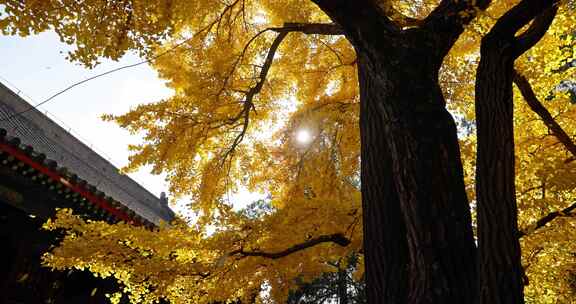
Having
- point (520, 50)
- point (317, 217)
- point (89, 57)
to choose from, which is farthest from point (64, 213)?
point (520, 50)

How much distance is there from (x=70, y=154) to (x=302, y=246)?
8.98 metres

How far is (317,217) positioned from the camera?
4188 mm

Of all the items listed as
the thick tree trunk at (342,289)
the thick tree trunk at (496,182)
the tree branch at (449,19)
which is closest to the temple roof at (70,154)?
the tree branch at (449,19)

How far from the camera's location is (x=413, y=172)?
2496 millimetres

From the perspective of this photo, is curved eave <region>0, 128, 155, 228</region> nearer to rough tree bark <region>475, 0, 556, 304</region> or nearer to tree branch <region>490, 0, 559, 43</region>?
rough tree bark <region>475, 0, 556, 304</region>

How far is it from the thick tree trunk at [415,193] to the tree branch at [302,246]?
0.87 m

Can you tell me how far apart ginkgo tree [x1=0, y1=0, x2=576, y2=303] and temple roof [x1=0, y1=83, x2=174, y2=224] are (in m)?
2.32

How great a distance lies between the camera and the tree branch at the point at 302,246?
12.1 ft

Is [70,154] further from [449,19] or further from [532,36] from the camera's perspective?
[532,36]

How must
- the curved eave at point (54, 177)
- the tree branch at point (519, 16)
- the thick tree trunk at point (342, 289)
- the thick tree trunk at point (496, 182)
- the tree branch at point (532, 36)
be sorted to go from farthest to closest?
the thick tree trunk at point (342, 289) → the curved eave at point (54, 177) → the tree branch at point (532, 36) → the tree branch at point (519, 16) → the thick tree trunk at point (496, 182)

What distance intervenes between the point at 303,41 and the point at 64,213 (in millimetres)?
4368

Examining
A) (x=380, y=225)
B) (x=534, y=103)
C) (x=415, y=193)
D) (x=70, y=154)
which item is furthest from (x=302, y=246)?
(x=70, y=154)

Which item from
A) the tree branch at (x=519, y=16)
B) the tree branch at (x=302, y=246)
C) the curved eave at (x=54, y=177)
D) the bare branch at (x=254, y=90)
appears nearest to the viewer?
the tree branch at (x=519, y=16)

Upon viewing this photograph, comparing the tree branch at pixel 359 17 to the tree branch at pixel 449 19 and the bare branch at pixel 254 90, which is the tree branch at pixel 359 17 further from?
the bare branch at pixel 254 90
